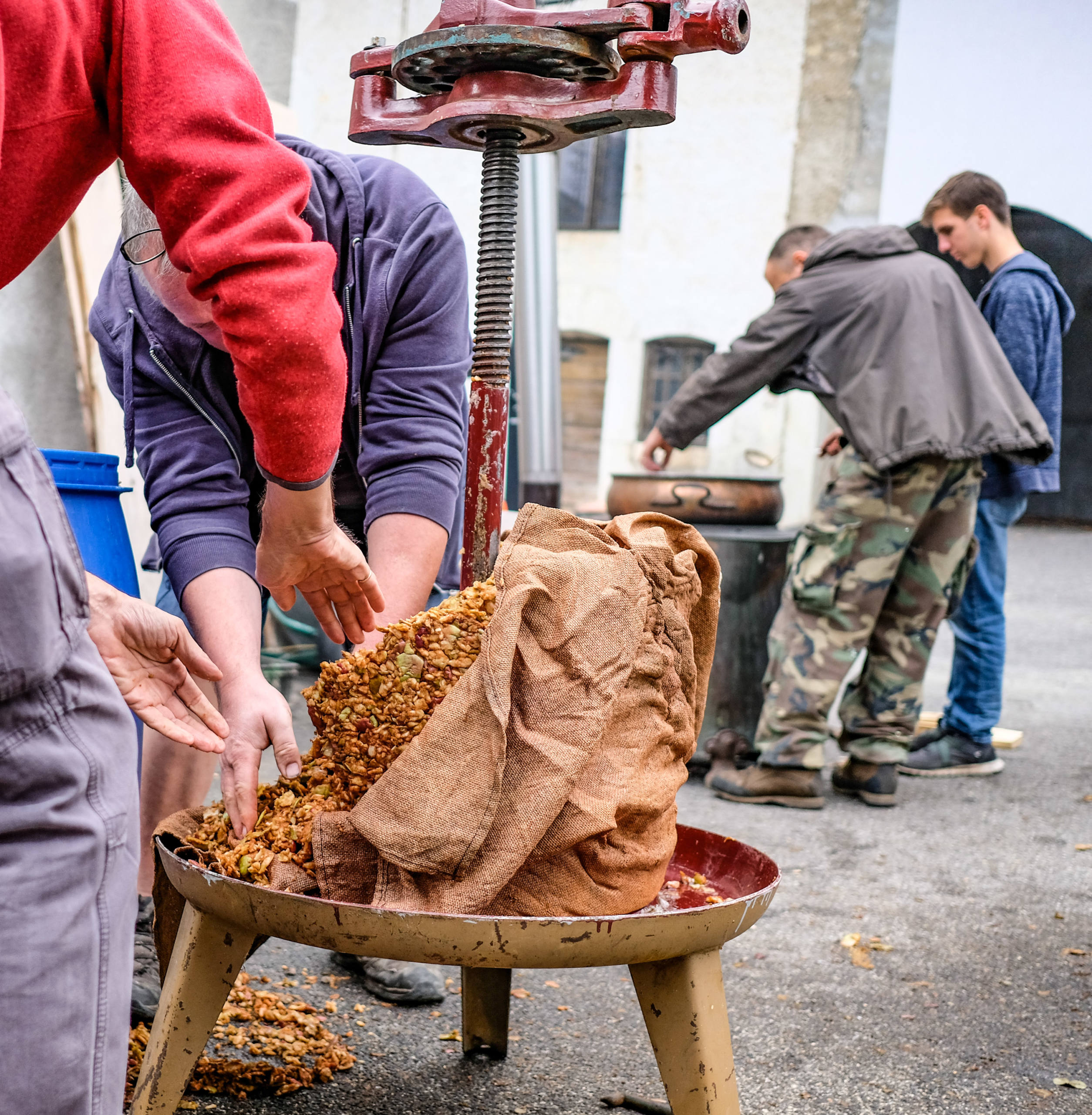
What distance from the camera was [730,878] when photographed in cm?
167

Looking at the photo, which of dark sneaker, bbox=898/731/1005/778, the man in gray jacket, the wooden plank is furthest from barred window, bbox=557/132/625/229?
dark sneaker, bbox=898/731/1005/778

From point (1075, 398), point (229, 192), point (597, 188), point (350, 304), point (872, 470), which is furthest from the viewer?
point (597, 188)

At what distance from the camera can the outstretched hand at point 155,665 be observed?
43.1 inches

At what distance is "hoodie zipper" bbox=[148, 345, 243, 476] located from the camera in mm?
1831

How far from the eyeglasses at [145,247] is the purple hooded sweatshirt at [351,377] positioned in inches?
6.4

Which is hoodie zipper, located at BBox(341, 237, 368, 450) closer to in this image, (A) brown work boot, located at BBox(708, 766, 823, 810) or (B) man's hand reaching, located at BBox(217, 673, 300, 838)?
(B) man's hand reaching, located at BBox(217, 673, 300, 838)

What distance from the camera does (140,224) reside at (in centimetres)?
163

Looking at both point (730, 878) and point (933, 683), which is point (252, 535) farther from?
point (933, 683)

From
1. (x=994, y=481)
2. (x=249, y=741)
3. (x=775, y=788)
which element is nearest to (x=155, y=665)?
(x=249, y=741)

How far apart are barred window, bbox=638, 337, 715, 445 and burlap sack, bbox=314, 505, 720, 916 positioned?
32.8 ft

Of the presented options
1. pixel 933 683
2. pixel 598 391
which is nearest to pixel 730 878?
pixel 933 683

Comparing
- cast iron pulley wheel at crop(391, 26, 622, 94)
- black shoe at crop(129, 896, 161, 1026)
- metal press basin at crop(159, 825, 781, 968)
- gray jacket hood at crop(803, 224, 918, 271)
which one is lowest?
black shoe at crop(129, 896, 161, 1026)

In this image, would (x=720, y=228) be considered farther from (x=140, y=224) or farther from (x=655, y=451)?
(x=140, y=224)

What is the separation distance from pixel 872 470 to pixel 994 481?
0.92 m
